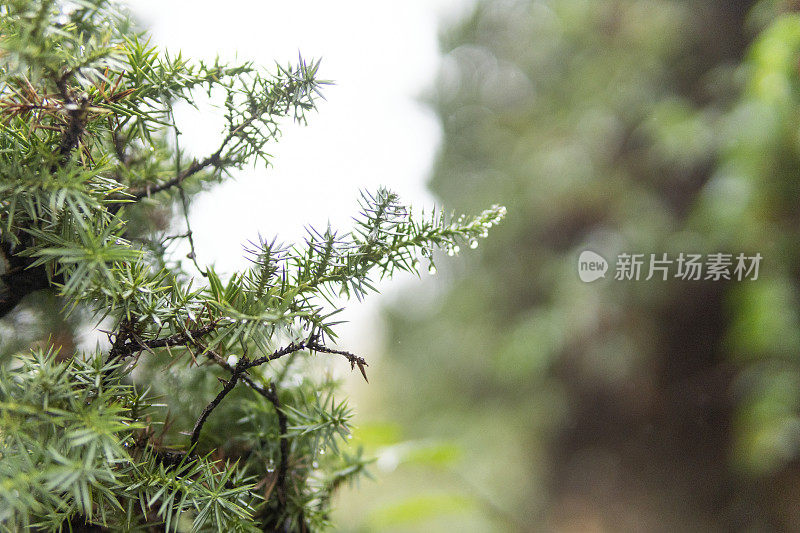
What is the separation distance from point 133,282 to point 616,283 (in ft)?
1.97

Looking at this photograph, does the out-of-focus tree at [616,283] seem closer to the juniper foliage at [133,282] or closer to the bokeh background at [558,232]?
the bokeh background at [558,232]

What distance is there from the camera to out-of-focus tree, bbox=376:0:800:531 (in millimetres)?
A: 475

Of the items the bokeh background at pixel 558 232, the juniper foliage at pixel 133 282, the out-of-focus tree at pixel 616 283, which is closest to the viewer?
the juniper foliage at pixel 133 282

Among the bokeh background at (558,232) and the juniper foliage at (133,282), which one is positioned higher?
the bokeh background at (558,232)

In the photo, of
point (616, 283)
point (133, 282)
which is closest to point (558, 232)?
point (616, 283)

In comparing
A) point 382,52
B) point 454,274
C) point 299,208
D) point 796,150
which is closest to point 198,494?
point 299,208

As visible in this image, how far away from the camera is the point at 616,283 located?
62cm

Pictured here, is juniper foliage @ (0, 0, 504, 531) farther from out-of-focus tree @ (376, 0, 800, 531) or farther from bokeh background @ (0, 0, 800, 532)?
out-of-focus tree @ (376, 0, 800, 531)

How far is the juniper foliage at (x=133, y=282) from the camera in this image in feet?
0.41

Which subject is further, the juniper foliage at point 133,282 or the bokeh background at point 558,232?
the bokeh background at point 558,232

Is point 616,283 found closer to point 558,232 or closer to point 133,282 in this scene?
point 558,232

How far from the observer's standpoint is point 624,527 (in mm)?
667

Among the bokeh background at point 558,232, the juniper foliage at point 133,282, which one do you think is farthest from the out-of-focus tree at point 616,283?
the juniper foliage at point 133,282

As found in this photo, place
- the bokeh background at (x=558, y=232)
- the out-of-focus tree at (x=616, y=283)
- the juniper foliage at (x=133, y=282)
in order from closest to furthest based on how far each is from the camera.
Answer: the juniper foliage at (x=133, y=282) < the bokeh background at (x=558, y=232) < the out-of-focus tree at (x=616, y=283)
